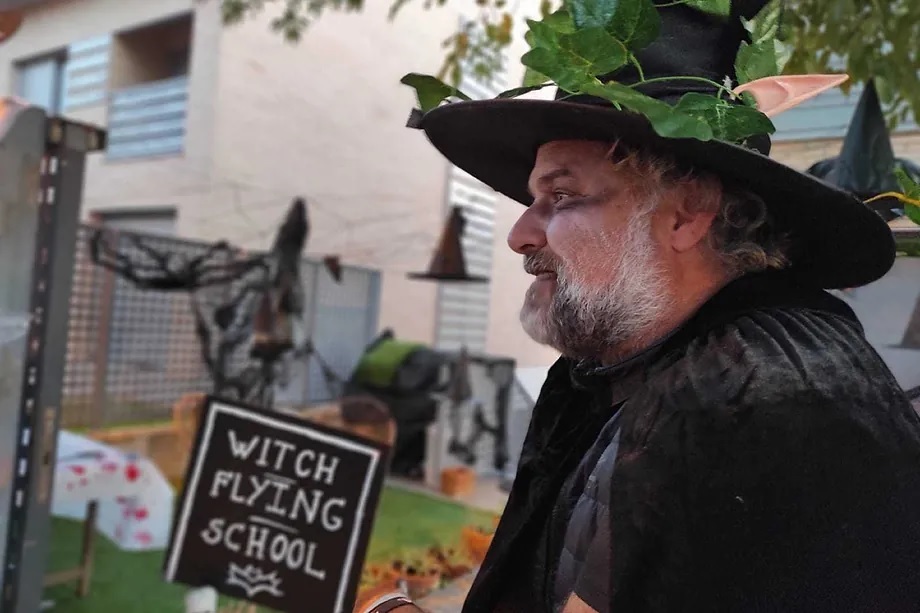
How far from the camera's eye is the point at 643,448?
33.7 inches

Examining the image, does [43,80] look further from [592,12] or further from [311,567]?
[592,12]

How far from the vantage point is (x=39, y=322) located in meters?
2.46

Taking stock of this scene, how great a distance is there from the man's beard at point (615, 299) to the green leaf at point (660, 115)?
20 centimetres

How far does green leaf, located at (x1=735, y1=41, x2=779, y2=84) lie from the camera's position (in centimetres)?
104

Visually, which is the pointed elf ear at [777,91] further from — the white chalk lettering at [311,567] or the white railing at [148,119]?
the white railing at [148,119]

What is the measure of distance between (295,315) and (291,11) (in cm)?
205

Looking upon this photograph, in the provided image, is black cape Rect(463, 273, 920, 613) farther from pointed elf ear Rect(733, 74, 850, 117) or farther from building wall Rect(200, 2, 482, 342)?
building wall Rect(200, 2, 482, 342)

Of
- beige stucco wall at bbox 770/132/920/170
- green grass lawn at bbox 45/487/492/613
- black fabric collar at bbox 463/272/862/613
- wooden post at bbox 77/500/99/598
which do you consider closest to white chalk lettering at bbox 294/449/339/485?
black fabric collar at bbox 463/272/862/613

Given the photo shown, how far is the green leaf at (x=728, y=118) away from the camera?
902mm

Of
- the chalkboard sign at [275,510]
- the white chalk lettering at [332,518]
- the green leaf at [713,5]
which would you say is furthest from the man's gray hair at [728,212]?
the white chalk lettering at [332,518]

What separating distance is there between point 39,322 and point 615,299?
7.14ft

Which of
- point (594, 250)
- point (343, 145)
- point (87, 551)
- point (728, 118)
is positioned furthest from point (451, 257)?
point (728, 118)

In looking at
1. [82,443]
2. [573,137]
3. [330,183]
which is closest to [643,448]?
[573,137]

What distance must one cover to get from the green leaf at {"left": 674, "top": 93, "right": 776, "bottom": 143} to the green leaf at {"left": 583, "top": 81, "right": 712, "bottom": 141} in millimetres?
48
